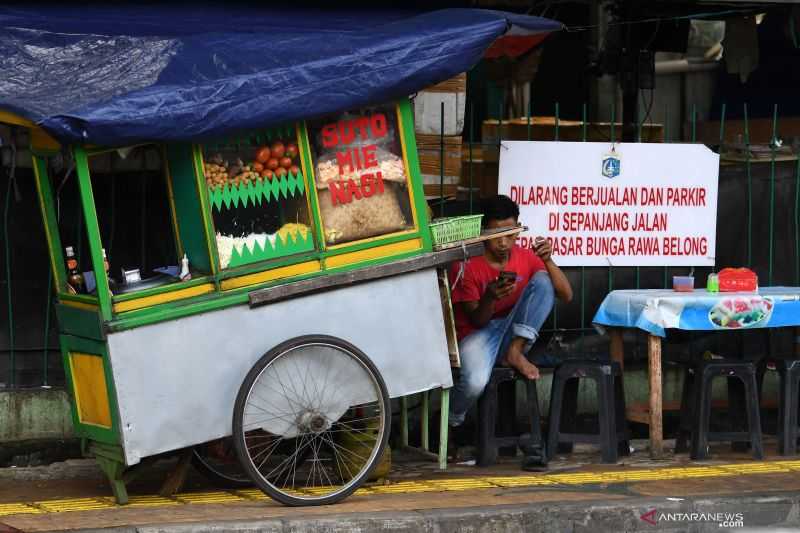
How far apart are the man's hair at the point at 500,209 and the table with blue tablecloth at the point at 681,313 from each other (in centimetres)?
88

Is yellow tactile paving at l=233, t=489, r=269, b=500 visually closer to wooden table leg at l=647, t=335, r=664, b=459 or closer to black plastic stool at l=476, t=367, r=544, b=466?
black plastic stool at l=476, t=367, r=544, b=466

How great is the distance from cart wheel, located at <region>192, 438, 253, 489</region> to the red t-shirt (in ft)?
4.83

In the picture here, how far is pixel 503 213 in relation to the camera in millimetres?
7523

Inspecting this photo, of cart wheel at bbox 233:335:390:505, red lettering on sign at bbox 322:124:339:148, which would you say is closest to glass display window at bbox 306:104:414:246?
red lettering on sign at bbox 322:124:339:148

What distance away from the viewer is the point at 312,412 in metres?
6.56

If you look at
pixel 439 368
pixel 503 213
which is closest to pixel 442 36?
pixel 503 213

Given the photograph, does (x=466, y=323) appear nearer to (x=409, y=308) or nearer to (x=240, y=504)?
(x=409, y=308)

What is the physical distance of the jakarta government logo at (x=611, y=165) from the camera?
829cm

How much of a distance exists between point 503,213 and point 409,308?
1058 mm

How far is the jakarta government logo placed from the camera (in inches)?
326

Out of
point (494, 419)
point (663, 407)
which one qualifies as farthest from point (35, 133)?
point (663, 407)

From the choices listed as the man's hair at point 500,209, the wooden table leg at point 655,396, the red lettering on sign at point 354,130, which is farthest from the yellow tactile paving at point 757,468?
the red lettering on sign at point 354,130

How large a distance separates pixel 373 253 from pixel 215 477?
4.97 feet

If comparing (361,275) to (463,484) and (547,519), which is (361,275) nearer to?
(463,484)
